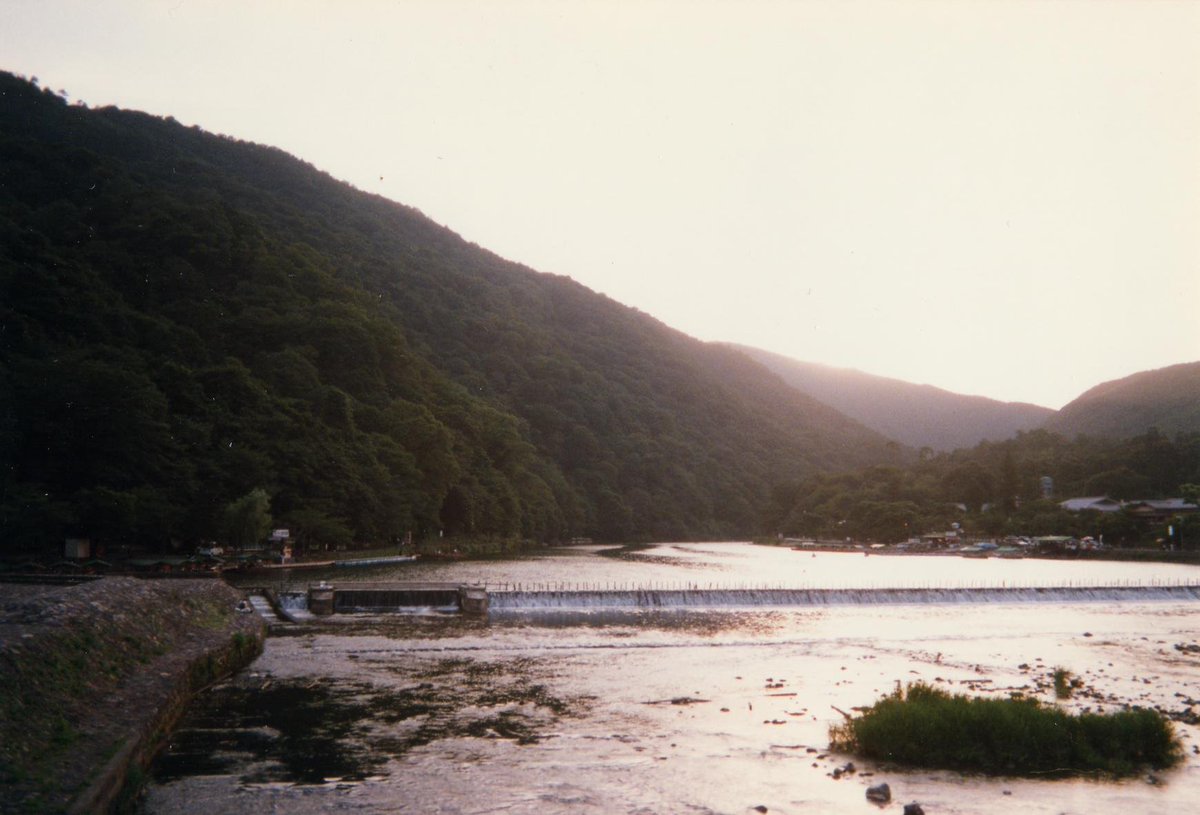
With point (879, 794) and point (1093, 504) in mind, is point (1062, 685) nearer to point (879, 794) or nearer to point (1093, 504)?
point (879, 794)

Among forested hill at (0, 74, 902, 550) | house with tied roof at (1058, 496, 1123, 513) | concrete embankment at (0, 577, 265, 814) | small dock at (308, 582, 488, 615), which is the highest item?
forested hill at (0, 74, 902, 550)

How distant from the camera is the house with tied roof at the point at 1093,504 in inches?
3781

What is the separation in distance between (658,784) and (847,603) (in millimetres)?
32101

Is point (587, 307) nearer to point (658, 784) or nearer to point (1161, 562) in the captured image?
point (1161, 562)

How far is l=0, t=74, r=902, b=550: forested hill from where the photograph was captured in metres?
50.5

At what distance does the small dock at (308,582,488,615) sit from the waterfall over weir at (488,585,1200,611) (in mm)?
1378

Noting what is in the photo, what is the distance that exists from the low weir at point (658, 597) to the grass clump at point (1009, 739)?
22621mm

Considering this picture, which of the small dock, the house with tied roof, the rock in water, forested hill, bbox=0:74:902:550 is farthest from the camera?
the house with tied roof

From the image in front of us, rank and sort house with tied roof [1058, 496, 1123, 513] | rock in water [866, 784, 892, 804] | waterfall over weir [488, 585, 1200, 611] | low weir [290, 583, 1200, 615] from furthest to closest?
house with tied roof [1058, 496, 1123, 513], waterfall over weir [488, 585, 1200, 611], low weir [290, 583, 1200, 615], rock in water [866, 784, 892, 804]

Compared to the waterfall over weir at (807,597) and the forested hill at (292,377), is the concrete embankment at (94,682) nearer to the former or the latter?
the waterfall over weir at (807,597)

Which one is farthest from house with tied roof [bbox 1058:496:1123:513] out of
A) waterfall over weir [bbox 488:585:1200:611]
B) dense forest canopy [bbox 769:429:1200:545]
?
waterfall over weir [bbox 488:585:1200:611]

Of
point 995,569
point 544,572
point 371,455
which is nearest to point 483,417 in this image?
point 371,455

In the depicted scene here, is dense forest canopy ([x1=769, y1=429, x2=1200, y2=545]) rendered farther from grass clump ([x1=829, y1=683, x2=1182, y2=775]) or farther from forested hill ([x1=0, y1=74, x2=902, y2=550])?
grass clump ([x1=829, y1=683, x2=1182, y2=775])

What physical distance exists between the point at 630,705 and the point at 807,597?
24.7 meters
